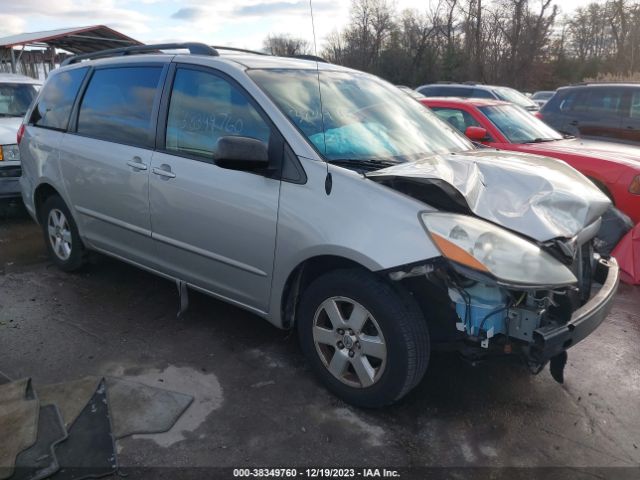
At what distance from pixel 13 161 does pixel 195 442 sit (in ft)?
17.7

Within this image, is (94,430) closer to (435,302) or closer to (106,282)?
(435,302)

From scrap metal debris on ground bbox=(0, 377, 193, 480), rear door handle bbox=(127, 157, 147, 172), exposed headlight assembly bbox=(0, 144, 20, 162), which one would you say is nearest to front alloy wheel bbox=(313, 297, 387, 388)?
scrap metal debris on ground bbox=(0, 377, 193, 480)

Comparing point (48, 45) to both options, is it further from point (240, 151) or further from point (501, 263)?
point (501, 263)

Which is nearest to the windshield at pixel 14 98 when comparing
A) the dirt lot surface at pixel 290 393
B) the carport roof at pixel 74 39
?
the dirt lot surface at pixel 290 393

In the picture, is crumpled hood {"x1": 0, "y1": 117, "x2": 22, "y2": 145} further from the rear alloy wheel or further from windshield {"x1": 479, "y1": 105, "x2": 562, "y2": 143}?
windshield {"x1": 479, "y1": 105, "x2": 562, "y2": 143}

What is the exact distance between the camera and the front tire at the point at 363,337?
2662 mm

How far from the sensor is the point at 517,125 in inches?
265

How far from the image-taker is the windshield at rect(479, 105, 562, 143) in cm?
653

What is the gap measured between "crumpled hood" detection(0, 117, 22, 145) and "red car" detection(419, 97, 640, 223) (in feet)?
16.9

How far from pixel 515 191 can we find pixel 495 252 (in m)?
0.56

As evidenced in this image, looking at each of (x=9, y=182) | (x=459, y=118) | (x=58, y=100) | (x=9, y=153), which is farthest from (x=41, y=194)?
(x=459, y=118)

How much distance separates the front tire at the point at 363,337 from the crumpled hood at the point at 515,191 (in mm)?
571

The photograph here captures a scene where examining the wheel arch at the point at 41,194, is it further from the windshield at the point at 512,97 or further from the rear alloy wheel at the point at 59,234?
the windshield at the point at 512,97

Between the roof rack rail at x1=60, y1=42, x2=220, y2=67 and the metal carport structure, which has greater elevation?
the metal carport structure
